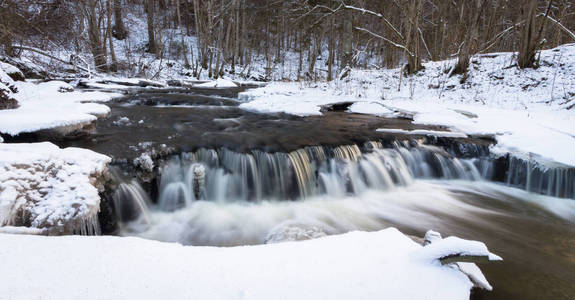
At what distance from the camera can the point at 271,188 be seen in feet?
14.9

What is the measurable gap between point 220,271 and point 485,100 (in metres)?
10.2

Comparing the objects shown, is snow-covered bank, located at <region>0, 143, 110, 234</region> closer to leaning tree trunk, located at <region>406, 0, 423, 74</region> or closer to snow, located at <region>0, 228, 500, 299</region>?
snow, located at <region>0, 228, 500, 299</region>

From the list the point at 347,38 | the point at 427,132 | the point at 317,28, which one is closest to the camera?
the point at 427,132

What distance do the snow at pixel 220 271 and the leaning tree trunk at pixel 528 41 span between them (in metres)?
11.1

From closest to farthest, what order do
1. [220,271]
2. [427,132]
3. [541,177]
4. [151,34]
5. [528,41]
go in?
[220,271] → [541,177] → [427,132] → [528,41] → [151,34]

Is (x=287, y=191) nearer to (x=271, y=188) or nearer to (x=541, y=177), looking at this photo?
(x=271, y=188)

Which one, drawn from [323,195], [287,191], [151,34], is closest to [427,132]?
[323,195]

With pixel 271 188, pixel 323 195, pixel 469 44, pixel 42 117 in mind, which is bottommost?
pixel 323 195

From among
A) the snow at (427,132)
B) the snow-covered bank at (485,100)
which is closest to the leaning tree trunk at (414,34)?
the snow-covered bank at (485,100)

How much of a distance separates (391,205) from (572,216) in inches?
94.1

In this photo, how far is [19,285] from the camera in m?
1.39

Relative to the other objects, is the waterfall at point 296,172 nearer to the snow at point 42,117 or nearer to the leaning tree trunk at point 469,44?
the snow at point 42,117

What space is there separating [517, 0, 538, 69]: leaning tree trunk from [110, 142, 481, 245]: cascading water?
7.05m

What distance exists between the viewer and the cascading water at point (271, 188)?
359cm
